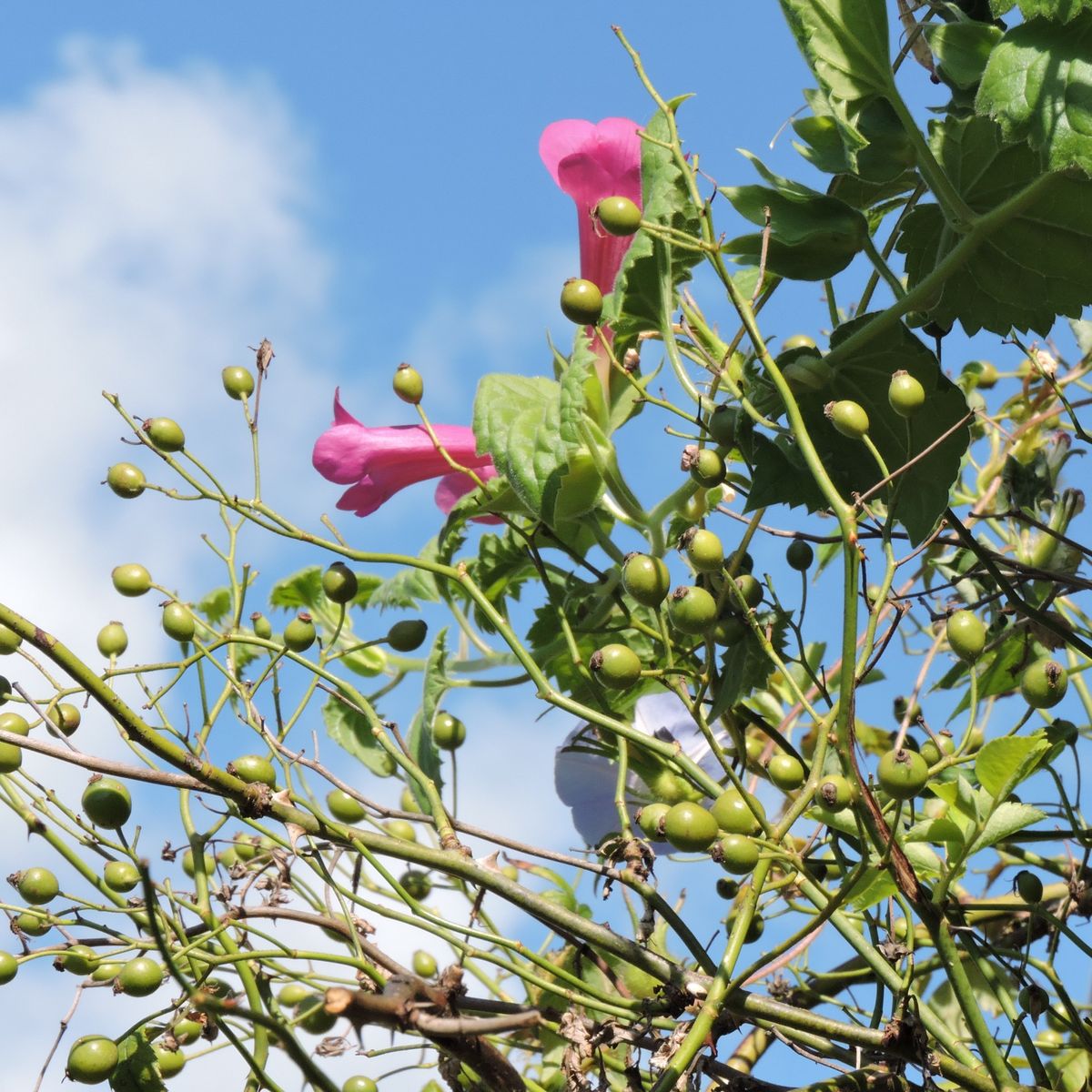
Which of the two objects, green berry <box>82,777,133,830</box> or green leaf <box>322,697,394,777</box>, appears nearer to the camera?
green berry <box>82,777,133,830</box>

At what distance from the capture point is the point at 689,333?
1.06 metres

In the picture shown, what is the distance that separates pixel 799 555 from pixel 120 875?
628 millimetres

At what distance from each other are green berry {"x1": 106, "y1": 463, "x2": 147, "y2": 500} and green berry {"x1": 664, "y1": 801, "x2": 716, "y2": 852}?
0.56m

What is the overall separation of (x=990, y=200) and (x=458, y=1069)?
77 cm

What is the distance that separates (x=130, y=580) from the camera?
1144 millimetres

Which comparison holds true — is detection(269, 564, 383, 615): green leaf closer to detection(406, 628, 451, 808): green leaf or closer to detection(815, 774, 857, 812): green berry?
detection(406, 628, 451, 808): green leaf

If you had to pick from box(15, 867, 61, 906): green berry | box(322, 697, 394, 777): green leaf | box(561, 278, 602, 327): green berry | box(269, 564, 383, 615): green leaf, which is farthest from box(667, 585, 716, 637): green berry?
box(269, 564, 383, 615): green leaf

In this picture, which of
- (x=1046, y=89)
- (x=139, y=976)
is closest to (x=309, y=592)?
(x=139, y=976)

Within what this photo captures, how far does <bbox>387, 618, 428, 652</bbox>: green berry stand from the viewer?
117 cm

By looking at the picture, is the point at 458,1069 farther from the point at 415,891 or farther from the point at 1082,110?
the point at 1082,110

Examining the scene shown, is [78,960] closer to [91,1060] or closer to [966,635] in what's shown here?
[91,1060]

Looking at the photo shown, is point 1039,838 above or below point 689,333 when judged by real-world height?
below

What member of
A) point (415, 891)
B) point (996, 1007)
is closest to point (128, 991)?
point (415, 891)

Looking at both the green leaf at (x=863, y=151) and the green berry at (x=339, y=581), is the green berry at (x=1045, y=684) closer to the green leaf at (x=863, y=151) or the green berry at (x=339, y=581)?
the green leaf at (x=863, y=151)
